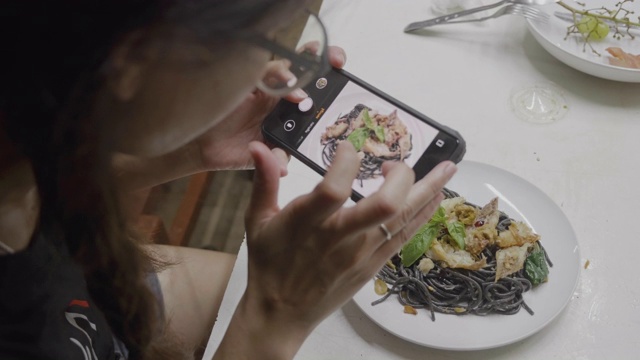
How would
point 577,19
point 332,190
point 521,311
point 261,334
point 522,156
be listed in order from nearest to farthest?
point 332,190 → point 261,334 → point 521,311 → point 522,156 → point 577,19

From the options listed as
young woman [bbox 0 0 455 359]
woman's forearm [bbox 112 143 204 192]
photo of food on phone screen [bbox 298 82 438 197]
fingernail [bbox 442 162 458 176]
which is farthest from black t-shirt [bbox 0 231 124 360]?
fingernail [bbox 442 162 458 176]

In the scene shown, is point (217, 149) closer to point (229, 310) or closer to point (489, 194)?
point (229, 310)

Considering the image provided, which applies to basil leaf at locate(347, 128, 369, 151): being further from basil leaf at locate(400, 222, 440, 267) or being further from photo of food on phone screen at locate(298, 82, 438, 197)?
basil leaf at locate(400, 222, 440, 267)

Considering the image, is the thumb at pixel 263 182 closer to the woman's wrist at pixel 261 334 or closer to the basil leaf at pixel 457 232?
the woman's wrist at pixel 261 334

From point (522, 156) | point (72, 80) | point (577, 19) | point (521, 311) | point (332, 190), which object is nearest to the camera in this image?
point (72, 80)

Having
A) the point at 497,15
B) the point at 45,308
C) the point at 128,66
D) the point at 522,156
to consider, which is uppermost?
the point at 128,66

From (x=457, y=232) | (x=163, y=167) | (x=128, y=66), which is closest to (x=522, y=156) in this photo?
(x=457, y=232)

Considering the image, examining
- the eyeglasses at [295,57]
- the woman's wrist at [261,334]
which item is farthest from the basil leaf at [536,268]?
the eyeglasses at [295,57]

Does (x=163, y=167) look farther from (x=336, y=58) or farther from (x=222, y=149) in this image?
(x=336, y=58)
